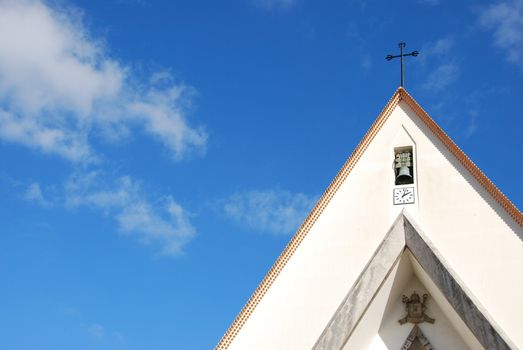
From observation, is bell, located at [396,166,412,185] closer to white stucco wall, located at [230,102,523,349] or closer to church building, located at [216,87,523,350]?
church building, located at [216,87,523,350]

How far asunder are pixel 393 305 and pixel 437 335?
914mm

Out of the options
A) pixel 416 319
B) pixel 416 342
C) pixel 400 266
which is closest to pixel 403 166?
pixel 400 266

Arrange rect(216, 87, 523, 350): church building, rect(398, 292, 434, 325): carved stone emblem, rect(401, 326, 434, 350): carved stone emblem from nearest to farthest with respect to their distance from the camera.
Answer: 1. rect(216, 87, 523, 350): church building
2. rect(401, 326, 434, 350): carved stone emblem
3. rect(398, 292, 434, 325): carved stone emblem

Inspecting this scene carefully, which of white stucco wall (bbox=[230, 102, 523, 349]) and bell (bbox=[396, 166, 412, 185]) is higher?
bell (bbox=[396, 166, 412, 185])

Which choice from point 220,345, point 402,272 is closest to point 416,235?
point 402,272

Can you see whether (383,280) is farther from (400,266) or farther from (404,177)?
(404,177)

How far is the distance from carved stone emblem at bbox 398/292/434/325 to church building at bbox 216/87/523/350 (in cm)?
2

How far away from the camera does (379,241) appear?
12.1 metres

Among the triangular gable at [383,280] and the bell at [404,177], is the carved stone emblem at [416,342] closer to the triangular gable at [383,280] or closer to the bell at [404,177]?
the triangular gable at [383,280]

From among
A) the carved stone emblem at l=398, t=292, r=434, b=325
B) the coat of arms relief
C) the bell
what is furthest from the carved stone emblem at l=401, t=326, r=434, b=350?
the bell

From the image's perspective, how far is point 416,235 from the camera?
11.9 metres

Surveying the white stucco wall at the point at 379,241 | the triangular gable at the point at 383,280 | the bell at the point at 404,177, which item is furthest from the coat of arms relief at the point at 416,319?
the bell at the point at 404,177

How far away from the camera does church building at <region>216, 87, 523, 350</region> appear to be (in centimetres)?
1121

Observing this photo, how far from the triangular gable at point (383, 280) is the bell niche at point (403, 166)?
2.55 ft
